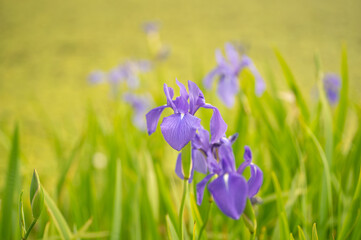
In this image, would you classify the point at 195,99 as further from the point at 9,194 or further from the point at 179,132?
the point at 9,194

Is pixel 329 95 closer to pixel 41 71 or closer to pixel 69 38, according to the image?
pixel 41 71

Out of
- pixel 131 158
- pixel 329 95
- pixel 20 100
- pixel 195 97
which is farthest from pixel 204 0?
pixel 195 97

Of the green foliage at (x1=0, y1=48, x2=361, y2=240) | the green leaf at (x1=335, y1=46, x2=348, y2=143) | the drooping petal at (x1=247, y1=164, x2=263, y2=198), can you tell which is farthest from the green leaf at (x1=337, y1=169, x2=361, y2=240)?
the green leaf at (x1=335, y1=46, x2=348, y2=143)

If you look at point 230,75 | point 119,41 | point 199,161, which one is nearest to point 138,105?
point 230,75

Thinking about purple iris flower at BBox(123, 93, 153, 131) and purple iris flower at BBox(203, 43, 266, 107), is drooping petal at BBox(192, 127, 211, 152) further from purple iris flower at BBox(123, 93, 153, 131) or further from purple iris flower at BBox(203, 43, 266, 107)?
purple iris flower at BBox(123, 93, 153, 131)

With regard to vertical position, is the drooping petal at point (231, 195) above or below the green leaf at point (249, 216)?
above

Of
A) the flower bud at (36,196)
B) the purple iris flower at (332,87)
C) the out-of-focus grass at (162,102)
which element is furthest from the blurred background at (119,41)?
the flower bud at (36,196)

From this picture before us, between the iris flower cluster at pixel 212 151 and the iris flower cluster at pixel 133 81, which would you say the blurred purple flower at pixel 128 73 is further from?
the iris flower cluster at pixel 212 151
